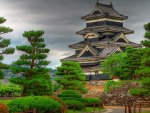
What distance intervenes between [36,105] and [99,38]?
57.2 meters

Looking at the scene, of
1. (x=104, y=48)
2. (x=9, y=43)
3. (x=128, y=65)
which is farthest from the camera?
(x=104, y=48)

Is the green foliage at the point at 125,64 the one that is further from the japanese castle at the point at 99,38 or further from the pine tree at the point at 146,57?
the pine tree at the point at 146,57

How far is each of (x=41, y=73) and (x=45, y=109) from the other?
14.4 metres

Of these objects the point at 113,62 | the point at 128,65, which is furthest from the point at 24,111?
the point at 113,62

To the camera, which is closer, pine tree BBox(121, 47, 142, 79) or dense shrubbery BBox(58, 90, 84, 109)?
dense shrubbery BBox(58, 90, 84, 109)

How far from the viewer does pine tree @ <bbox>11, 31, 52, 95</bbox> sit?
39.5 metres

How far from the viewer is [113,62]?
217 feet

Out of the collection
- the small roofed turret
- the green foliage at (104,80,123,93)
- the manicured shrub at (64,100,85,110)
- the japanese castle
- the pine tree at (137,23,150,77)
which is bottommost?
the manicured shrub at (64,100,85,110)

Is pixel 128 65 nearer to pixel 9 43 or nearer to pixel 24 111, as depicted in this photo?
pixel 9 43

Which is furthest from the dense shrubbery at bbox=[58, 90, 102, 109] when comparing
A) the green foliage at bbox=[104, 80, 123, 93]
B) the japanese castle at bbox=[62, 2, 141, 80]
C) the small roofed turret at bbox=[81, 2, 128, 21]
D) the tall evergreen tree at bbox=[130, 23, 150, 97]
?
the small roofed turret at bbox=[81, 2, 128, 21]

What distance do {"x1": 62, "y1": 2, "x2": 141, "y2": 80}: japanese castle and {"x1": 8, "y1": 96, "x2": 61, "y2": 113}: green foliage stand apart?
160 ft

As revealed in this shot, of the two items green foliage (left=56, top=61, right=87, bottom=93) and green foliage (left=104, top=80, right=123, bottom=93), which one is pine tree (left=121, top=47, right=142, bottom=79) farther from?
green foliage (left=56, top=61, right=87, bottom=93)

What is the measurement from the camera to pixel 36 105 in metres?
26.1

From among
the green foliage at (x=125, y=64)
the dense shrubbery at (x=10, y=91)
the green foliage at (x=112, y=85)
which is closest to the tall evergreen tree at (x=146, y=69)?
the green foliage at (x=112, y=85)
